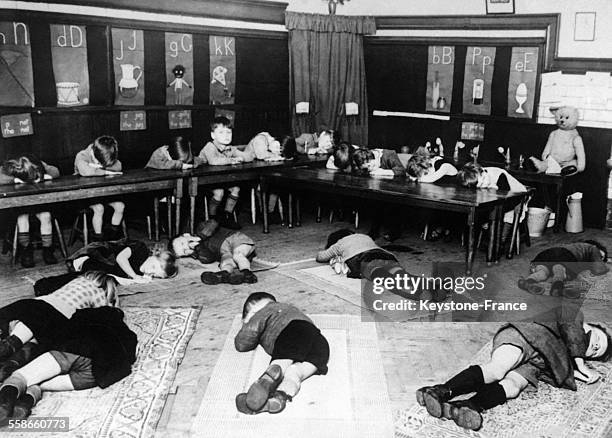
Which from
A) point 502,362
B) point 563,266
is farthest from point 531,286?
point 502,362

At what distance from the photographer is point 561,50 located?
808 centimetres

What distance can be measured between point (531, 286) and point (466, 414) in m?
2.58

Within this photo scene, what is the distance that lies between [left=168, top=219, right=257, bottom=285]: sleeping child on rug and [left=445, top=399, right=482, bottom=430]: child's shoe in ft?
8.79

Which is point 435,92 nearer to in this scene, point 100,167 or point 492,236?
point 492,236

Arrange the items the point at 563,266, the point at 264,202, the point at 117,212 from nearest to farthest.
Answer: the point at 563,266
the point at 117,212
the point at 264,202

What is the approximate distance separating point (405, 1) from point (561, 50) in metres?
2.51

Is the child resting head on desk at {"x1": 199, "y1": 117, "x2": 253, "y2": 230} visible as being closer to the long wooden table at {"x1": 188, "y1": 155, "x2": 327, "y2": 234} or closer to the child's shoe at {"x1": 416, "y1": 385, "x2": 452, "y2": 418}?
the long wooden table at {"x1": 188, "y1": 155, "x2": 327, "y2": 234}

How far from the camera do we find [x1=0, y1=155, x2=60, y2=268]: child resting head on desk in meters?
6.20

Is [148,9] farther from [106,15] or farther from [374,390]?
[374,390]

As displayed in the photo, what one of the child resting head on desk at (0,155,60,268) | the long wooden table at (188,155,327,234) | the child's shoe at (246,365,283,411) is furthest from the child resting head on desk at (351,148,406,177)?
the child's shoe at (246,365,283,411)

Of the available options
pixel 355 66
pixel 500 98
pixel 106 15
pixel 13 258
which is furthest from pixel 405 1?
pixel 13 258

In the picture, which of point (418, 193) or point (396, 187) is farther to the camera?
point (396, 187)

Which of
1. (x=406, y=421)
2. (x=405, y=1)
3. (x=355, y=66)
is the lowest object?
(x=406, y=421)

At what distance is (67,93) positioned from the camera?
721 cm
